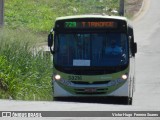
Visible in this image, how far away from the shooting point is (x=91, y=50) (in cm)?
2314

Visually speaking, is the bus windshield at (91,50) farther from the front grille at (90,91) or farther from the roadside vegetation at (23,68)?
the roadside vegetation at (23,68)

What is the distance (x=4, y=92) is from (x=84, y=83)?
Answer: 8.77 feet

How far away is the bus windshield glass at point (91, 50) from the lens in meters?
23.0

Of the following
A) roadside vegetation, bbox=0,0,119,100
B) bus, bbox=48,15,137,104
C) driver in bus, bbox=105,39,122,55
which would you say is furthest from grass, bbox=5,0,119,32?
driver in bus, bbox=105,39,122,55

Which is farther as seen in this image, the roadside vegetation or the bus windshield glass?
the roadside vegetation

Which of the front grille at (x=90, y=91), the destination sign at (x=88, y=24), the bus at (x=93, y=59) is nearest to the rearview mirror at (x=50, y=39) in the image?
the bus at (x=93, y=59)

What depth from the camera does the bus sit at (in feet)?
75.4

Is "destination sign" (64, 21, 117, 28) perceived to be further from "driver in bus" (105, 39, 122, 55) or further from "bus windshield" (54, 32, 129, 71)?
"driver in bus" (105, 39, 122, 55)

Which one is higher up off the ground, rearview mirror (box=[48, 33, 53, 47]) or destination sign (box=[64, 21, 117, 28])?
destination sign (box=[64, 21, 117, 28])

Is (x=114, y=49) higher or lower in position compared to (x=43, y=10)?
higher

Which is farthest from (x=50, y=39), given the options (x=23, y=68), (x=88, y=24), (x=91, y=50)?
(x=23, y=68)

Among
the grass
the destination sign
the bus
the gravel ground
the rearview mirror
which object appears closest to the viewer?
the rearview mirror

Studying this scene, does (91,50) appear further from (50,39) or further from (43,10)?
(43,10)

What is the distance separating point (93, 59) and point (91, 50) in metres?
0.31
